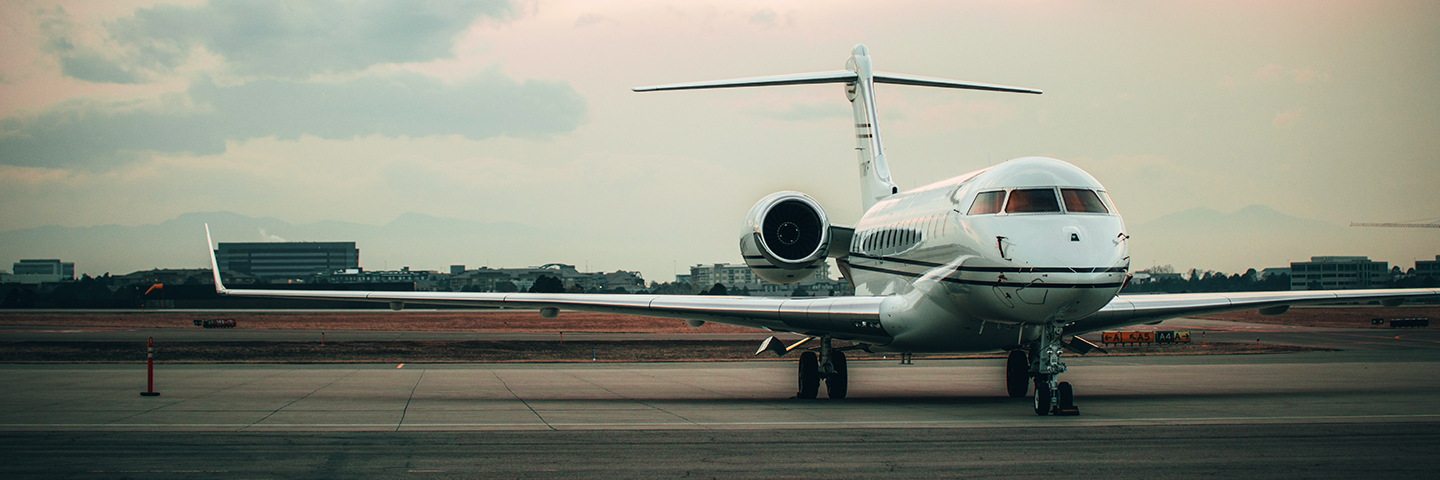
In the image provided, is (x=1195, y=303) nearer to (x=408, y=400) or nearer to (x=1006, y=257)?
(x=1006, y=257)

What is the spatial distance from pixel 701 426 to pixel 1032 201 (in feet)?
17.4

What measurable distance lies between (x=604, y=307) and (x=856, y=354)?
65.1 feet

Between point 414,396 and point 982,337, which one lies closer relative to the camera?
point 982,337

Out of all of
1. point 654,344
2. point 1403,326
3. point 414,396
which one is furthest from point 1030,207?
point 1403,326

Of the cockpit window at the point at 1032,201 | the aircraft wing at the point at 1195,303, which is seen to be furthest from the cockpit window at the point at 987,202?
the aircraft wing at the point at 1195,303

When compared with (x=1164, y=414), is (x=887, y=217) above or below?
above

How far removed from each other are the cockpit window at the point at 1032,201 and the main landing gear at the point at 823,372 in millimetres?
5994

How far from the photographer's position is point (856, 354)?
3594 centimetres

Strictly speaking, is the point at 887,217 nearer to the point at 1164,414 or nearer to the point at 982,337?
the point at 982,337

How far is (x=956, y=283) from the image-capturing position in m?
13.8

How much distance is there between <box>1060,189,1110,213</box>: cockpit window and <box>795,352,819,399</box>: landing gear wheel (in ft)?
22.1

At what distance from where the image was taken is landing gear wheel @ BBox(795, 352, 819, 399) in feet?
60.9

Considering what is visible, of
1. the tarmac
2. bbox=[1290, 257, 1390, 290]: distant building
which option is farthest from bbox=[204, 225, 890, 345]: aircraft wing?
bbox=[1290, 257, 1390, 290]: distant building

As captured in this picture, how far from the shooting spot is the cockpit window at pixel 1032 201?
42.7 feet
